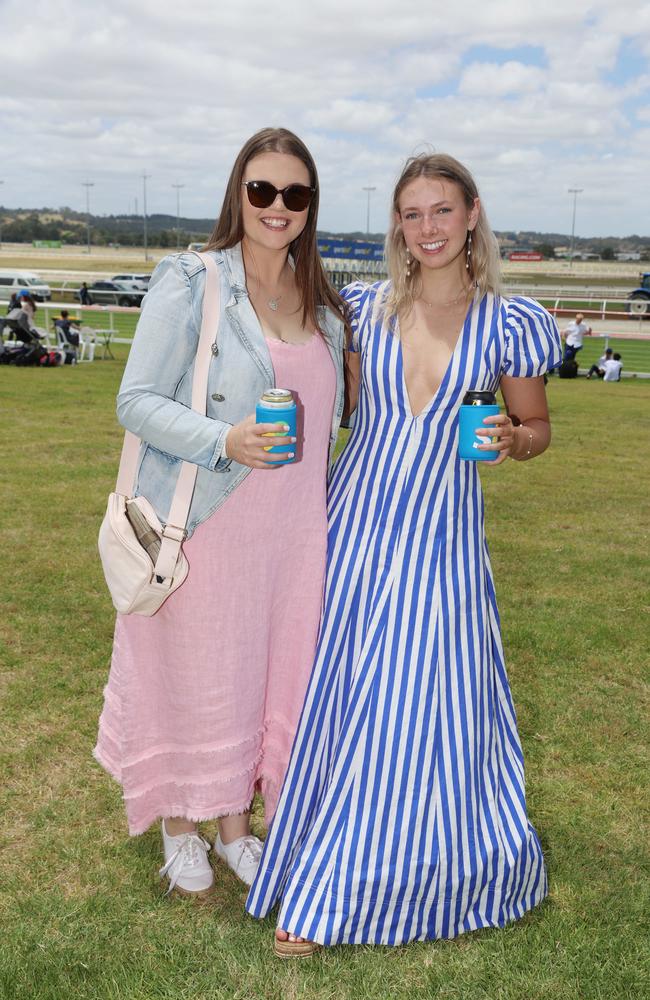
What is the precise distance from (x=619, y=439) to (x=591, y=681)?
7.49m

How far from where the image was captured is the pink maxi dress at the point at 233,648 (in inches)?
100

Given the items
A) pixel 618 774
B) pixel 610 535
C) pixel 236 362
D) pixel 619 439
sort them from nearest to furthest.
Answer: pixel 236 362 < pixel 618 774 < pixel 610 535 < pixel 619 439

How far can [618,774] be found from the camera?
3.74 m

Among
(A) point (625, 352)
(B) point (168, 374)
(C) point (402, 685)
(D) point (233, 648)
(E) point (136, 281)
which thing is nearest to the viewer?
(B) point (168, 374)

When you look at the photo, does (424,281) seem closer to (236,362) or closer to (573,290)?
(236,362)

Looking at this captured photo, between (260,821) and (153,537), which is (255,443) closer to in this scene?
(153,537)

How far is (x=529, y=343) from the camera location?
8.32 ft

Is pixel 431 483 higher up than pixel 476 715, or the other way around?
pixel 431 483

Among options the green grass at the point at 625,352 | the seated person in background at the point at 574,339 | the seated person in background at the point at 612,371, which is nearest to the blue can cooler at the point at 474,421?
the seated person in background at the point at 612,371

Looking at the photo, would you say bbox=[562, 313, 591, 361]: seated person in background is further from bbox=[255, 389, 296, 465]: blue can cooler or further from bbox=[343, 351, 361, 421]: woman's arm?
bbox=[255, 389, 296, 465]: blue can cooler

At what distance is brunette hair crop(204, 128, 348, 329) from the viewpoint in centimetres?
247

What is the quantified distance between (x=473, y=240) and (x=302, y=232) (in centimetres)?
49

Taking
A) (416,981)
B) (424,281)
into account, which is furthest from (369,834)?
(424,281)

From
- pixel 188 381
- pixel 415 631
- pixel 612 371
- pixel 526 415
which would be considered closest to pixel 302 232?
pixel 188 381
